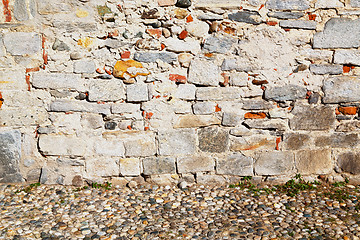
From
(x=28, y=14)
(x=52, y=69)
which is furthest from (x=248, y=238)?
(x=28, y=14)

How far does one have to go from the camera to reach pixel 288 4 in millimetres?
3102

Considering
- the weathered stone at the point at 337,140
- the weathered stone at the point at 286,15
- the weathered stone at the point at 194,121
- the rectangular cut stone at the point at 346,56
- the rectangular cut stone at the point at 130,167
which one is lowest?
the rectangular cut stone at the point at 130,167

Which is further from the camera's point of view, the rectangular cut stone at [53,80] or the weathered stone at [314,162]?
the weathered stone at [314,162]

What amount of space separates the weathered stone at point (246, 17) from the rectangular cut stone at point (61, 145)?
1952 mm

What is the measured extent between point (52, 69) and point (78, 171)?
106cm

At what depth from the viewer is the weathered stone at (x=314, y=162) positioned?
332 centimetres

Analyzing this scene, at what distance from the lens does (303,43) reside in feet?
10.4

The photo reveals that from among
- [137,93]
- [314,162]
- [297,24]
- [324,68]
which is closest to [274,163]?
[314,162]

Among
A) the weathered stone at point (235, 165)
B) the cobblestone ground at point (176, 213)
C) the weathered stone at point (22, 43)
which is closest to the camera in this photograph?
the cobblestone ground at point (176, 213)

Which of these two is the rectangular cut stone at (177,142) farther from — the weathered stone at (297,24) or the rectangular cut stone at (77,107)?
the weathered stone at (297,24)

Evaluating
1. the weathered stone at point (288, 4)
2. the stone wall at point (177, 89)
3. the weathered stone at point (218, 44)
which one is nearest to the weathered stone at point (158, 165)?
the stone wall at point (177, 89)

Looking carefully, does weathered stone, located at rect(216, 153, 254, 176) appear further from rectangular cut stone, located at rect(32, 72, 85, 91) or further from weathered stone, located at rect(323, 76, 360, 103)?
rectangular cut stone, located at rect(32, 72, 85, 91)

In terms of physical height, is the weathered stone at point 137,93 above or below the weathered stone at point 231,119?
above

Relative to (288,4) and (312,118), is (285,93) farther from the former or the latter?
(288,4)
